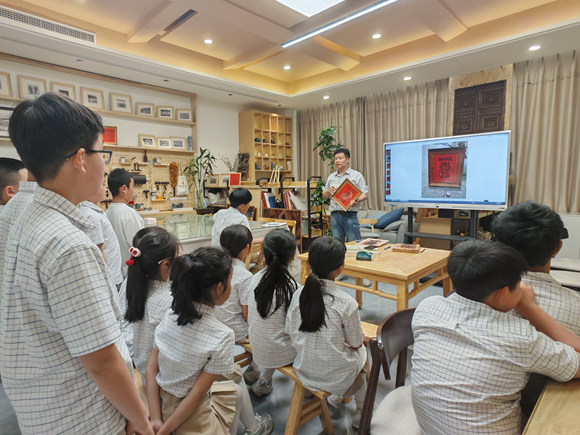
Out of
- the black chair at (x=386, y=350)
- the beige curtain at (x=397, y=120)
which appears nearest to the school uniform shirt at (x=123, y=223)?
the black chair at (x=386, y=350)

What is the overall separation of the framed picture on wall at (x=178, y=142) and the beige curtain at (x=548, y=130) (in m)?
5.23

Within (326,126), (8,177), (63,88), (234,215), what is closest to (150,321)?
(8,177)

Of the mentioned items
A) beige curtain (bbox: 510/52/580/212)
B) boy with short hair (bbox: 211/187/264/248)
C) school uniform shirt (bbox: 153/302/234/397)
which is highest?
beige curtain (bbox: 510/52/580/212)

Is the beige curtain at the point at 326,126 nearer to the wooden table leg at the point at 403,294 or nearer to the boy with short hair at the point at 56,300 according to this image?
the wooden table leg at the point at 403,294

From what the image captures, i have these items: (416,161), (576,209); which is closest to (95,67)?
(416,161)

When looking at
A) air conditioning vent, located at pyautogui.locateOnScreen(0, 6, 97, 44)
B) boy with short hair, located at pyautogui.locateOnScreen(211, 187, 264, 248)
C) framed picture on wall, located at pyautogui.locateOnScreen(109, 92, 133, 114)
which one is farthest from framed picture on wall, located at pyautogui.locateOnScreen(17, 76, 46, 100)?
boy with short hair, located at pyautogui.locateOnScreen(211, 187, 264, 248)

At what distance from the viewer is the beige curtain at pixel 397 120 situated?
5.23 meters

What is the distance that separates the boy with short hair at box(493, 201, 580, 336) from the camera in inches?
38.4

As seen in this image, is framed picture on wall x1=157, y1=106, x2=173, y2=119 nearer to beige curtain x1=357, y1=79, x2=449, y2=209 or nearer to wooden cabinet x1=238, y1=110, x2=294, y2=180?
wooden cabinet x1=238, y1=110, x2=294, y2=180

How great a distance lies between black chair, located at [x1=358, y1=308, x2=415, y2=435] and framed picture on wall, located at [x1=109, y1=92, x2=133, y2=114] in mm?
5132

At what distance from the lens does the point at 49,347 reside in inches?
26.9

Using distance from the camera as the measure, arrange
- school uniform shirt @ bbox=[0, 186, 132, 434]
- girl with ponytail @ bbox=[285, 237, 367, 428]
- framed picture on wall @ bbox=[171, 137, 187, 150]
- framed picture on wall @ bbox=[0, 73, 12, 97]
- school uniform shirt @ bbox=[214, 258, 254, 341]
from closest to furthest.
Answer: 1. school uniform shirt @ bbox=[0, 186, 132, 434]
2. girl with ponytail @ bbox=[285, 237, 367, 428]
3. school uniform shirt @ bbox=[214, 258, 254, 341]
4. framed picture on wall @ bbox=[0, 73, 12, 97]
5. framed picture on wall @ bbox=[171, 137, 187, 150]

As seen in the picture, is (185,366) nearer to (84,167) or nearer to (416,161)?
(84,167)

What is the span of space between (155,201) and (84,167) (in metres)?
4.92
